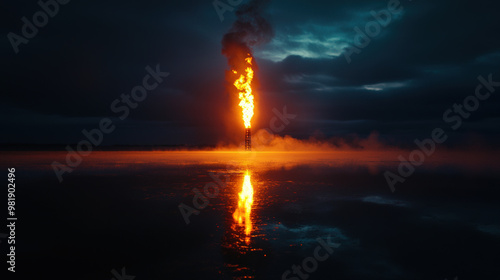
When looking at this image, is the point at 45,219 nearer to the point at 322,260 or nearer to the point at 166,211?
the point at 166,211

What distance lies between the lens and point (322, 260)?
1233cm

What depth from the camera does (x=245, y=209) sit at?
2014cm

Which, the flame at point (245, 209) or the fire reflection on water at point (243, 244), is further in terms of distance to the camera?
the flame at point (245, 209)

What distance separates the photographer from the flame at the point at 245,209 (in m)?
16.3

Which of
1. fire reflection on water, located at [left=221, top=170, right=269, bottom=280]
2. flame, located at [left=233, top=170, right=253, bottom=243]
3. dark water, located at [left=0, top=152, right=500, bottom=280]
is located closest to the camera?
fire reflection on water, located at [left=221, top=170, right=269, bottom=280]

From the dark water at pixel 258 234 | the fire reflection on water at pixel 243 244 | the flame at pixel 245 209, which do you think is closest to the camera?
the fire reflection on water at pixel 243 244

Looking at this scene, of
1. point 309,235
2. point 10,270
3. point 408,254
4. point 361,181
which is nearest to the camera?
point 10,270

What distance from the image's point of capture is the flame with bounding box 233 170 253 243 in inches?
640

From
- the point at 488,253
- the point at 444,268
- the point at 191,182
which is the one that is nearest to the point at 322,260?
the point at 444,268

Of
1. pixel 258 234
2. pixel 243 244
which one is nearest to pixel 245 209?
pixel 258 234

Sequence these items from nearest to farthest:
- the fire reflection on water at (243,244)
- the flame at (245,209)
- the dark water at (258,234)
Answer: the fire reflection on water at (243,244)
the dark water at (258,234)
the flame at (245,209)

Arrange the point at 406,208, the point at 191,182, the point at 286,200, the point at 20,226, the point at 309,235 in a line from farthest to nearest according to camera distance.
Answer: the point at 191,182
the point at 286,200
the point at 406,208
the point at 20,226
the point at 309,235

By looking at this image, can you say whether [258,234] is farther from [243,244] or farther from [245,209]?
[245,209]

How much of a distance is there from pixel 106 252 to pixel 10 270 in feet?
9.83
